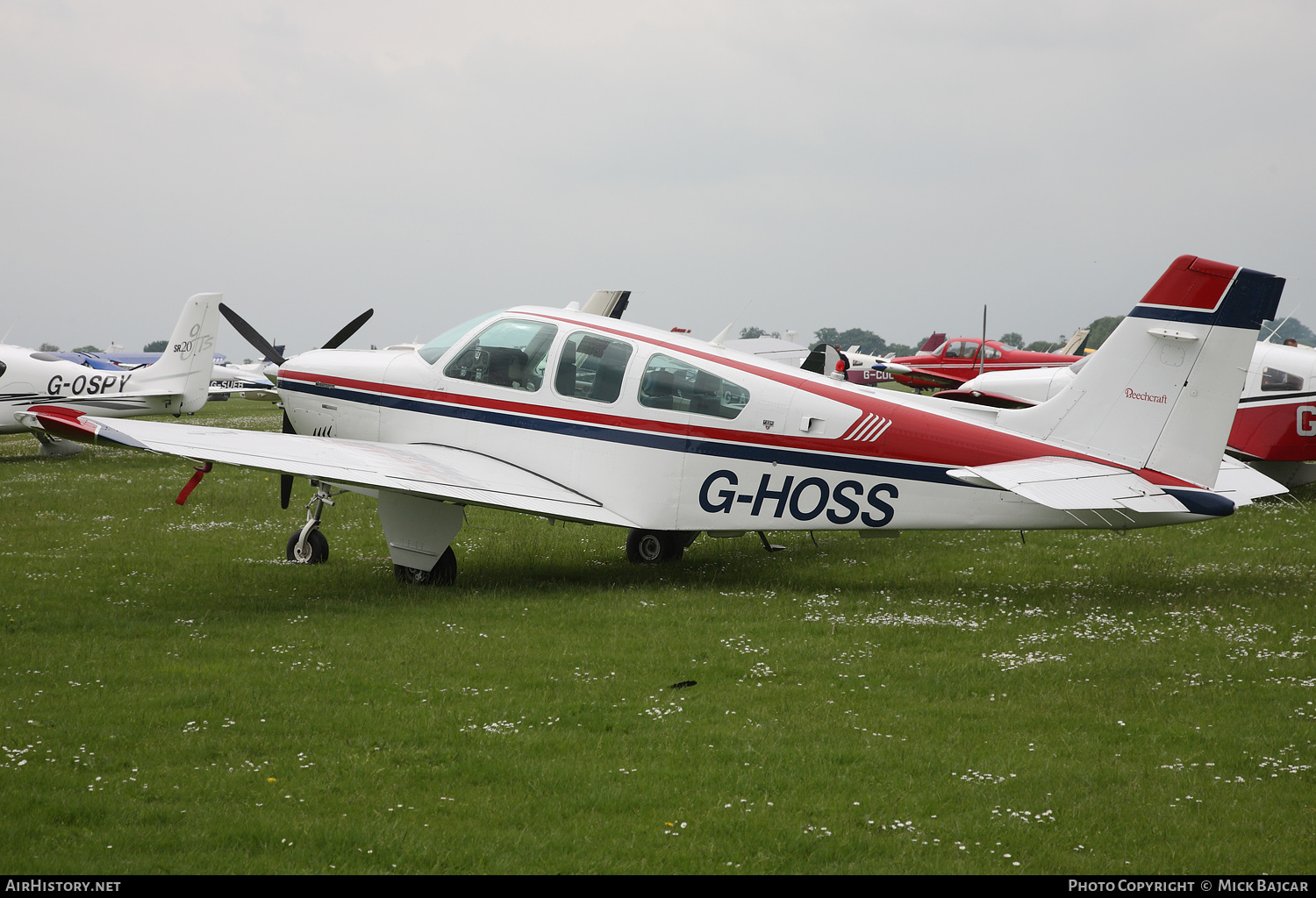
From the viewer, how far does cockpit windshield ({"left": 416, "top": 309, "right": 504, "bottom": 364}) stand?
973cm

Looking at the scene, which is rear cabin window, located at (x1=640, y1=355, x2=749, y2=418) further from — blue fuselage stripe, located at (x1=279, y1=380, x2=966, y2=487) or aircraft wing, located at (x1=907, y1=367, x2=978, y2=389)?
aircraft wing, located at (x1=907, y1=367, x2=978, y2=389)

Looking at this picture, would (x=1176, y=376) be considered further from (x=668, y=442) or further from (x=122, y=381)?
(x=122, y=381)

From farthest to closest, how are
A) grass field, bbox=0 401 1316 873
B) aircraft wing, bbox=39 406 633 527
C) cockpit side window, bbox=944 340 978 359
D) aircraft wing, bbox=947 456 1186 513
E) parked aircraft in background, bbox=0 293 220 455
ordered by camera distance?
1. cockpit side window, bbox=944 340 978 359
2. parked aircraft in background, bbox=0 293 220 455
3. aircraft wing, bbox=39 406 633 527
4. aircraft wing, bbox=947 456 1186 513
5. grass field, bbox=0 401 1316 873

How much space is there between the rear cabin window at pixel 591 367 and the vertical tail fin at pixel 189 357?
1422 centimetres

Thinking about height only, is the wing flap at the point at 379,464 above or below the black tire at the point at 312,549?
above

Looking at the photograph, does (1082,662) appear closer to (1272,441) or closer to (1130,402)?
(1130,402)

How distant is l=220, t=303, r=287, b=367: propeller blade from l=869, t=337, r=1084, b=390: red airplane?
3061cm

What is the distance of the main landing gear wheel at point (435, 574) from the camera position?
9.20m

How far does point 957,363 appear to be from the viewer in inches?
1598

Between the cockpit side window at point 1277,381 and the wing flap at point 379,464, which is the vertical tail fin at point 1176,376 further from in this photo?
the cockpit side window at point 1277,381

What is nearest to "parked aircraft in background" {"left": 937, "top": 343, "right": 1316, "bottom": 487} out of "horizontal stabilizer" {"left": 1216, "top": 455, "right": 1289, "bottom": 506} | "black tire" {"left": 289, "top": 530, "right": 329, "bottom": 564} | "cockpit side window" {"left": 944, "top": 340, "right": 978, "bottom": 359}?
"horizontal stabilizer" {"left": 1216, "top": 455, "right": 1289, "bottom": 506}

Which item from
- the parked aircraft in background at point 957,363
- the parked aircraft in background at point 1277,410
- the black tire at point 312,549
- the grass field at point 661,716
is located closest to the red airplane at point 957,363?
the parked aircraft in background at point 957,363

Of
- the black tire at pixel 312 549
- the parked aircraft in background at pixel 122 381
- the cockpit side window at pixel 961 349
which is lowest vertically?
the black tire at pixel 312 549

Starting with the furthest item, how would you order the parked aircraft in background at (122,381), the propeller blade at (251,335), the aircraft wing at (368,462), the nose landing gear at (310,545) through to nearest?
the parked aircraft in background at (122,381) < the propeller blade at (251,335) < the nose landing gear at (310,545) < the aircraft wing at (368,462)
